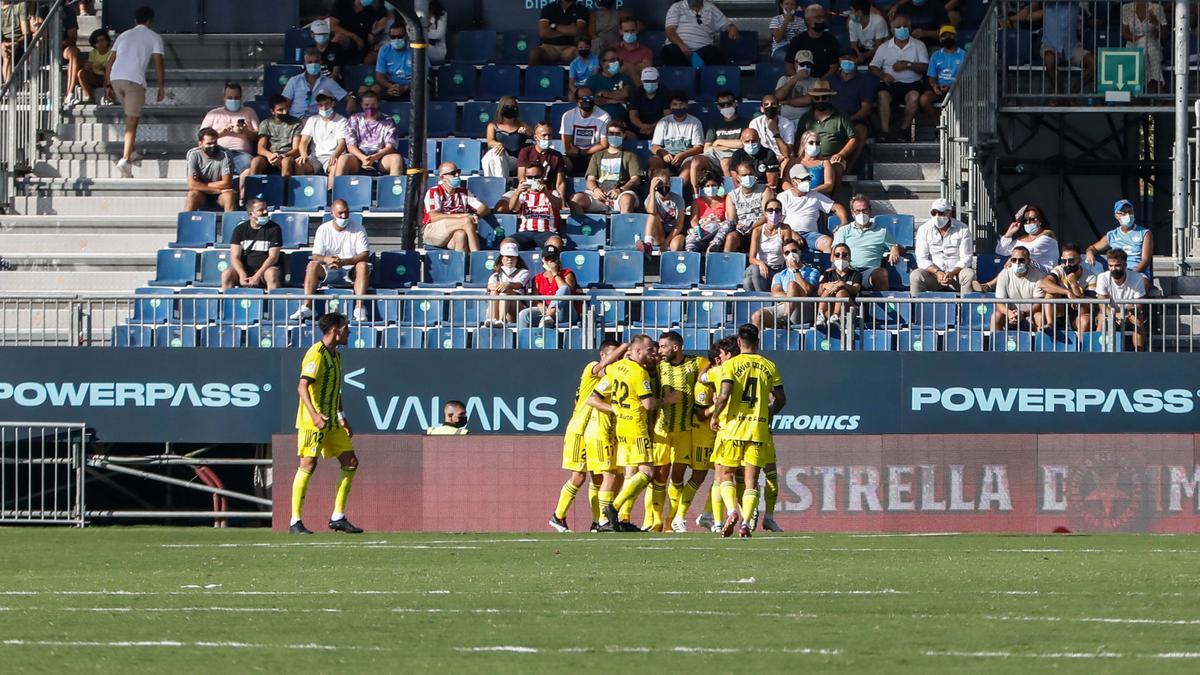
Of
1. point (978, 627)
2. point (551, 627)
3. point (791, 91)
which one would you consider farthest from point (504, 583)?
point (791, 91)

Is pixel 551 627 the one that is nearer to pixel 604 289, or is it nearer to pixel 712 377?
pixel 712 377

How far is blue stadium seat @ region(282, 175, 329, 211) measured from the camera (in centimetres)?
2302

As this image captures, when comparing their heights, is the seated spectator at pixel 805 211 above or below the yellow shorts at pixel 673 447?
above

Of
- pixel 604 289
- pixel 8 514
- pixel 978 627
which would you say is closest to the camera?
pixel 978 627

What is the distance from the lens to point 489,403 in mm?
19953

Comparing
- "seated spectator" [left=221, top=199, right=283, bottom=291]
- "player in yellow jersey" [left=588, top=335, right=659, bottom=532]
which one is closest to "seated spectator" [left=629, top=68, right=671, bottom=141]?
"seated spectator" [left=221, top=199, right=283, bottom=291]

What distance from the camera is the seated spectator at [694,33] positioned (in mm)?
24938

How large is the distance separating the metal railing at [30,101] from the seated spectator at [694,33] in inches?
306

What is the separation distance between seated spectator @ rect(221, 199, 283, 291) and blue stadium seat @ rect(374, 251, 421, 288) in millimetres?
1107

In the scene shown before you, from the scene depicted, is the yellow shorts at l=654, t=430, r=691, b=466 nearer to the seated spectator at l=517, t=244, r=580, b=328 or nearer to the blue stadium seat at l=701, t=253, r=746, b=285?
the seated spectator at l=517, t=244, r=580, b=328

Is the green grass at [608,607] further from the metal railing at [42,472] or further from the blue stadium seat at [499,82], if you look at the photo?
the blue stadium seat at [499,82]

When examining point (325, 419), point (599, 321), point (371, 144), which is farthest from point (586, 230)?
point (325, 419)

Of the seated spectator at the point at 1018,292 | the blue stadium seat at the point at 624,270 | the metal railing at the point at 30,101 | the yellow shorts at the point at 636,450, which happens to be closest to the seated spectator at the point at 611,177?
the blue stadium seat at the point at 624,270

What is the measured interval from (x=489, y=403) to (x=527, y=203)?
2947 millimetres
